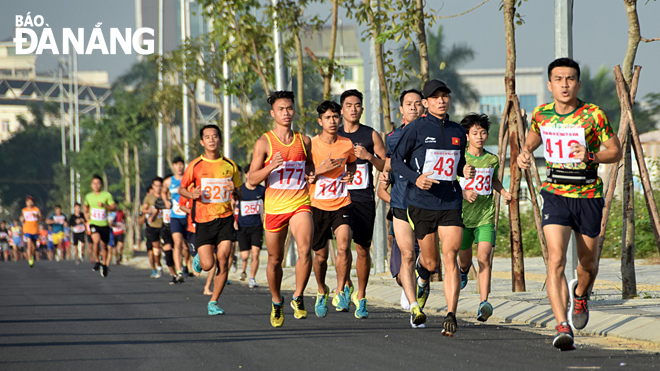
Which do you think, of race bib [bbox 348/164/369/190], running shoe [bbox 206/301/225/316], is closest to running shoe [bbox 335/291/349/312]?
race bib [bbox 348/164/369/190]

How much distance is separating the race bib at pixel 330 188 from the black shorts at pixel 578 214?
9.71ft

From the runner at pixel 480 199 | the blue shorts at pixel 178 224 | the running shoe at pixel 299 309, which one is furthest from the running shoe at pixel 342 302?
the blue shorts at pixel 178 224

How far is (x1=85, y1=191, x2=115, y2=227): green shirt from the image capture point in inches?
777

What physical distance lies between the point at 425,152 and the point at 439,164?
173 millimetres

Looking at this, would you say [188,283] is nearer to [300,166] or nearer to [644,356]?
[300,166]

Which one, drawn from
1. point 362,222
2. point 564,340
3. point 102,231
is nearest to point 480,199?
point 362,222

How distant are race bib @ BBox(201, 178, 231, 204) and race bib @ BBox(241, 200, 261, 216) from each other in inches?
190

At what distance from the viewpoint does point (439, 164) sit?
28.1ft

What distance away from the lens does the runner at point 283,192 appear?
9.21 m

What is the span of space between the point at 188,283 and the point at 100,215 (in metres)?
3.13

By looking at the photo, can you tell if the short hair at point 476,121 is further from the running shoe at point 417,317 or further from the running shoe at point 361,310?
the running shoe at point 417,317

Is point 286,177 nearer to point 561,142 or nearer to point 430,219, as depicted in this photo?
point 430,219

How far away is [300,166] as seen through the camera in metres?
9.36

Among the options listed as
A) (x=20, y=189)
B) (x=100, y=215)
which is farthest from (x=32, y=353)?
(x=20, y=189)
